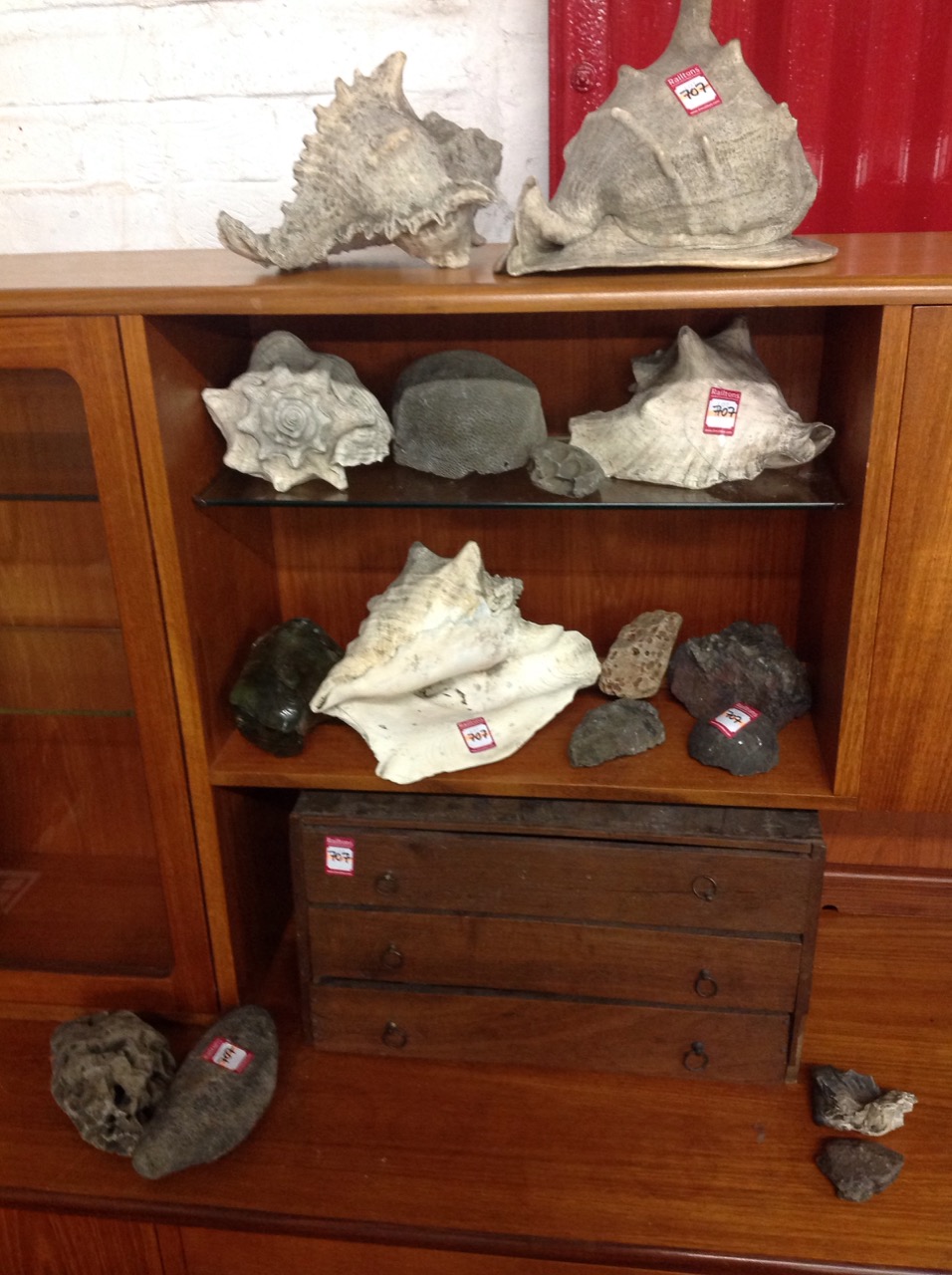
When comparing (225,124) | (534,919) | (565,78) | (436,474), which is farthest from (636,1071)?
(225,124)

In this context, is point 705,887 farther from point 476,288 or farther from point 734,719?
point 476,288

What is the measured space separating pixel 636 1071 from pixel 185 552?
857mm

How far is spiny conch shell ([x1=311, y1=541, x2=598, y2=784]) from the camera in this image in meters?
1.26

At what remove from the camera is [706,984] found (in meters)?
1.31

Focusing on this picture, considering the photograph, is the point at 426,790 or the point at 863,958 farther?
the point at 863,958

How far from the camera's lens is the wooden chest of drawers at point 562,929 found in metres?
1.26

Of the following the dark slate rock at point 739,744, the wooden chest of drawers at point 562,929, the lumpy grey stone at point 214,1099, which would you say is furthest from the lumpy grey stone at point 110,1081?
the dark slate rock at point 739,744

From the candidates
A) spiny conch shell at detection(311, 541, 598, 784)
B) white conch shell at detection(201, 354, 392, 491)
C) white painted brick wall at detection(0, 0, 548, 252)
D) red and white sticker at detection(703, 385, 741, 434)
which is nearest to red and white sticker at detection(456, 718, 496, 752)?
spiny conch shell at detection(311, 541, 598, 784)

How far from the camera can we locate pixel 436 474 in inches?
49.3

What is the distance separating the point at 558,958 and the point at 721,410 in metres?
0.68

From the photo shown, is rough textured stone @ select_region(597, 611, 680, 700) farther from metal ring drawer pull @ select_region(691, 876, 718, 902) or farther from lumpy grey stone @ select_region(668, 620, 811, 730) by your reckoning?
metal ring drawer pull @ select_region(691, 876, 718, 902)

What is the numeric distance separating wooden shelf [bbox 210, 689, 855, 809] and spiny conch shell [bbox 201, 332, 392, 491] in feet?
1.11

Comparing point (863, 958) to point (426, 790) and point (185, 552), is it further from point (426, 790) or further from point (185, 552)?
point (185, 552)

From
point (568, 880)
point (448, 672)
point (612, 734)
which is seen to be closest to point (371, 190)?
point (448, 672)
